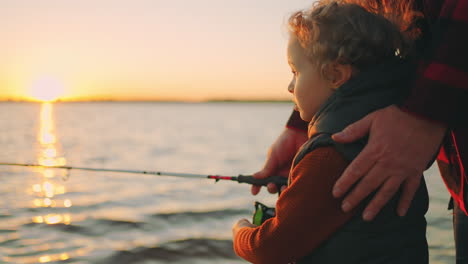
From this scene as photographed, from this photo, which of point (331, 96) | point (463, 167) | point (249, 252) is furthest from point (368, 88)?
point (249, 252)

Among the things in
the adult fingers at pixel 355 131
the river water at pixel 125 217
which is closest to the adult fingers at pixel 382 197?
the adult fingers at pixel 355 131

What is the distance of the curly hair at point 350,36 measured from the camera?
163 centimetres

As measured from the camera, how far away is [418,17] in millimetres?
1794

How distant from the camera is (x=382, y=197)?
1503mm

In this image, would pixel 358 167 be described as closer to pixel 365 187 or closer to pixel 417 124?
pixel 365 187

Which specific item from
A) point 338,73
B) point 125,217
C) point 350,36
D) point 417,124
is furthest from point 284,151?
point 125,217

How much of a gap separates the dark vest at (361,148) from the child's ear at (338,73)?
8 cm

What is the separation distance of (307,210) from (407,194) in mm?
321

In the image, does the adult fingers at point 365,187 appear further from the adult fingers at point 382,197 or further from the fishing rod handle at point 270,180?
the fishing rod handle at point 270,180

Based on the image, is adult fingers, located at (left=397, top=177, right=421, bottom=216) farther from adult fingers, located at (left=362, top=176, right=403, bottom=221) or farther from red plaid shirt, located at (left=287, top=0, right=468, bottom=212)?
red plaid shirt, located at (left=287, top=0, right=468, bottom=212)

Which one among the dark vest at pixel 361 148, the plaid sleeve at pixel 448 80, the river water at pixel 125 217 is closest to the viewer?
the plaid sleeve at pixel 448 80

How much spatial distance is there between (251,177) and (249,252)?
1.01 metres

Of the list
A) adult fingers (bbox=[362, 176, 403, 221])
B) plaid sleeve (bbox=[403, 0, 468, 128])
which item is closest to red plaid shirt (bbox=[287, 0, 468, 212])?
plaid sleeve (bbox=[403, 0, 468, 128])

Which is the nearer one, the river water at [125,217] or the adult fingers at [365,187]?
the adult fingers at [365,187]
